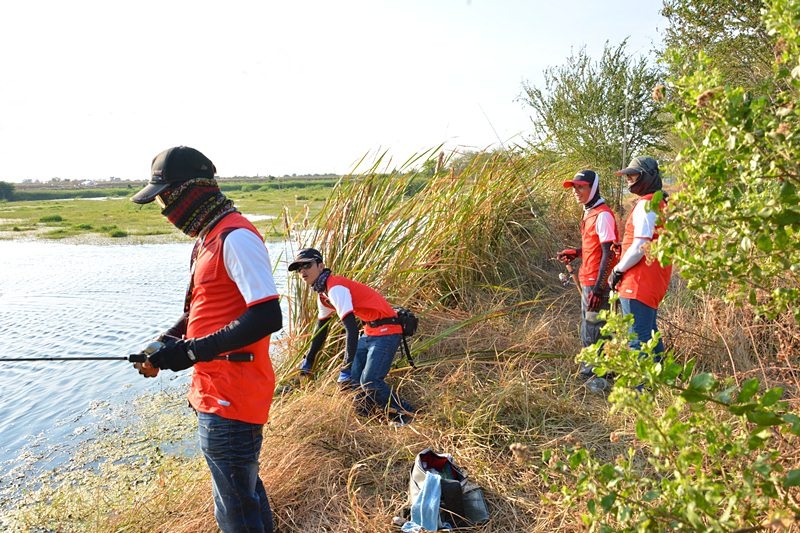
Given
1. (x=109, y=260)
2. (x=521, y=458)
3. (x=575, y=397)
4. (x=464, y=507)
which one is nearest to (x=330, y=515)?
(x=464, y=507)

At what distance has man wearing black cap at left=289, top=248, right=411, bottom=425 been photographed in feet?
13.5

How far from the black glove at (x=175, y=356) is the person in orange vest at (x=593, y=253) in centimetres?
309

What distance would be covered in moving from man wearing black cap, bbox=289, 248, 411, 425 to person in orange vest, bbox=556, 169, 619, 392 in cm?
148

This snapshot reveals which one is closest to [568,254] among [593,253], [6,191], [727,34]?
[593,253]

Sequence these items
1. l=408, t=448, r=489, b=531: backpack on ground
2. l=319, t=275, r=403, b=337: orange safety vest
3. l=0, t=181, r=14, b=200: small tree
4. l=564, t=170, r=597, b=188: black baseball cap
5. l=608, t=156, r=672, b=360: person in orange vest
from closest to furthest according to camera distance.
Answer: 1. l=408, t=448, r=489, b=531: backpack on ground
2. l=608, t=156, r=672, b=360: person in orange vest
3. l=319, t=275, r=403, b=337: orange safety vest
4. l=564, t=170, r=597, b=188: black baseball cap
5. l=0, t=181, r=14, b=200: small tree

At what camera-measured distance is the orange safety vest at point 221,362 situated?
2330 millimetres

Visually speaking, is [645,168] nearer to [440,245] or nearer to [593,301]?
[593,301]

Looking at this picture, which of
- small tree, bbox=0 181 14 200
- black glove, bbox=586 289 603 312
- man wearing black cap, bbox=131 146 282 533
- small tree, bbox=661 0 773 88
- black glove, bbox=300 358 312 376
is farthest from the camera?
small tree, bbox=0 181 14 200

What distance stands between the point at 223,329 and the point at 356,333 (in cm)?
192

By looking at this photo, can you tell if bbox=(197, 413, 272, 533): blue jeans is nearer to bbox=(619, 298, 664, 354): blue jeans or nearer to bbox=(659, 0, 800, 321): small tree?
bbox=(659, 0, 800, 321): small tree

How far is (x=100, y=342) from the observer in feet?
27.0

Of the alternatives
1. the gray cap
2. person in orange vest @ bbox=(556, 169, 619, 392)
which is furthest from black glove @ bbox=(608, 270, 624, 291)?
the gray cap

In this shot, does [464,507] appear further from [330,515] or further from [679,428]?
[679,428]

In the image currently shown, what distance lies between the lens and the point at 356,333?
4.13m
